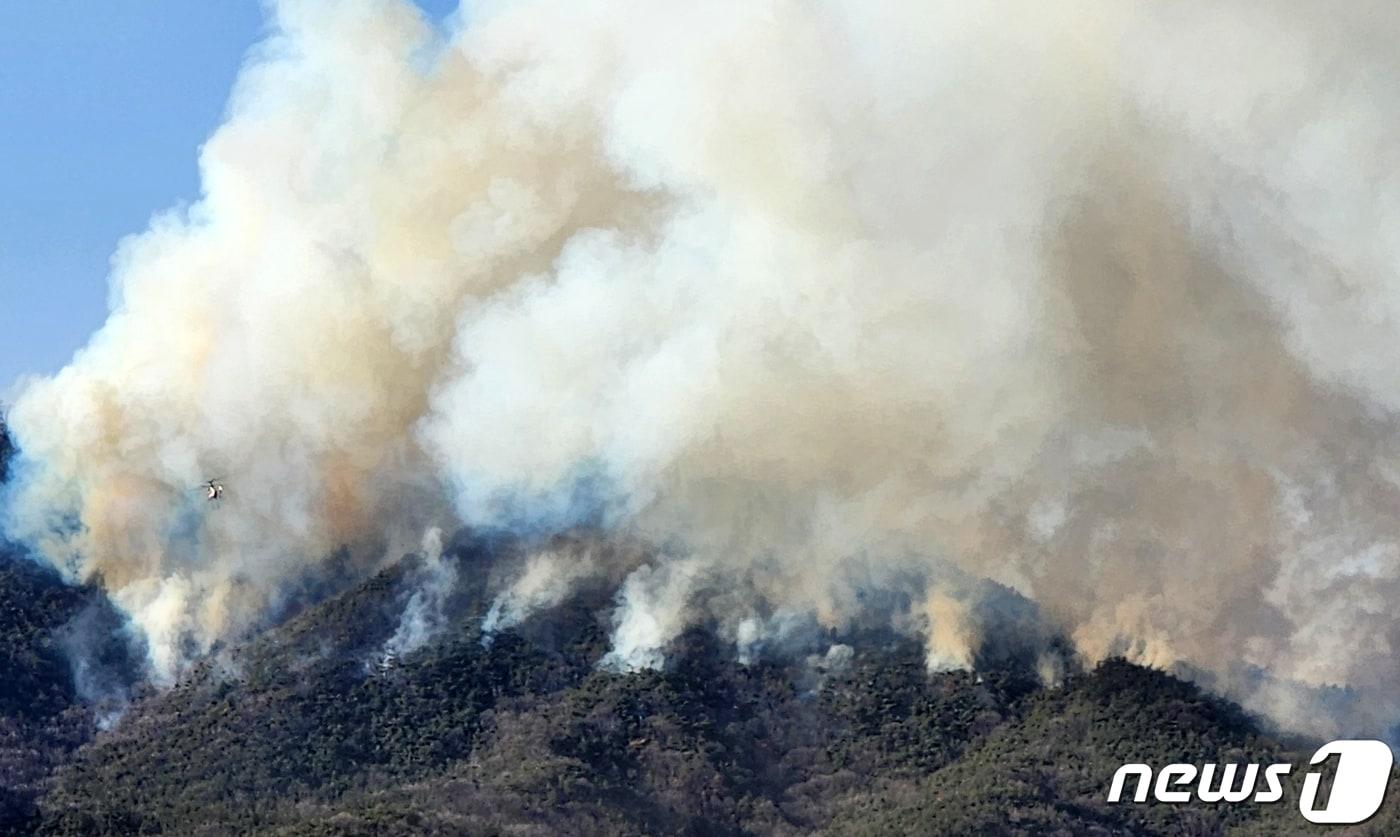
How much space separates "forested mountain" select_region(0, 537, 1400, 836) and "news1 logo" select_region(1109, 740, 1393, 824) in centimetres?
61

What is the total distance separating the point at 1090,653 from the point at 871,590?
322 inches

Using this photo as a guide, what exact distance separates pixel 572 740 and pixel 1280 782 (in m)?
22.2

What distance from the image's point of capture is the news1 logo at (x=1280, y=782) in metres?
56.5

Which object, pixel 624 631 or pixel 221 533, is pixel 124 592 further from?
pixel 624 631

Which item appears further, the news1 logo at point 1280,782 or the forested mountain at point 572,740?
the forested mountain at point 572,740

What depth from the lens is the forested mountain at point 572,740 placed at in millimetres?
60250

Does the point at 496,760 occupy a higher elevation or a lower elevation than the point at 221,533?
lower

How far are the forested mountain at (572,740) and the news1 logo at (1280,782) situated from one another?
61 cm

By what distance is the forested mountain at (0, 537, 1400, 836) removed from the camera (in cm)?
6025

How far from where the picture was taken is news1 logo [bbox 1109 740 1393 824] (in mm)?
56500

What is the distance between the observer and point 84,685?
75.3 meters

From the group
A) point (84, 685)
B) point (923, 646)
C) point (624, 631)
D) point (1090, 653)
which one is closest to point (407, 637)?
point (624, 631)

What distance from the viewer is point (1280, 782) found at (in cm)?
6112

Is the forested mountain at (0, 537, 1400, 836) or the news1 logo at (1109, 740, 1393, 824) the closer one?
the news1 logo at (1109, 740, 1393, 824)
